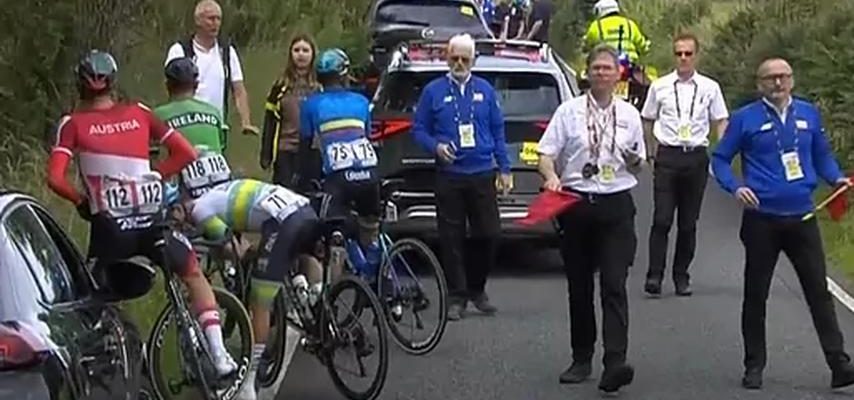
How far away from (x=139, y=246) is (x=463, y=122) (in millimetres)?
4369

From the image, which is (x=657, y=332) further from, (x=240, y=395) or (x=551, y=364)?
(x=240, y=395)

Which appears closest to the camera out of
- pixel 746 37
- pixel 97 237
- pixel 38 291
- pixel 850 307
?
pixel 38 291

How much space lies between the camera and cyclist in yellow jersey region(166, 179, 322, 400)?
30.2ft

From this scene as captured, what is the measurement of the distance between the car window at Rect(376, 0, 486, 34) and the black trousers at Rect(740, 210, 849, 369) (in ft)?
65.1

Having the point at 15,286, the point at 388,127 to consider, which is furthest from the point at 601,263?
the point at 15,286

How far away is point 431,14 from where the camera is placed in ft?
102

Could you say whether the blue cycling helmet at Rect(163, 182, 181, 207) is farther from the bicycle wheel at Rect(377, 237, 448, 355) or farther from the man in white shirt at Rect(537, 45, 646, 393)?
the man in white shirt at Rect(537, 45, 646, 393)

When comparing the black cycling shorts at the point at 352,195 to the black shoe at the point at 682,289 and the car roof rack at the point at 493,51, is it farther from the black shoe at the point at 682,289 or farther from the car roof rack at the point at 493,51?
the car roof rack at the point at 493,51

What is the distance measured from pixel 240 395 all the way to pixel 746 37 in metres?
20.1

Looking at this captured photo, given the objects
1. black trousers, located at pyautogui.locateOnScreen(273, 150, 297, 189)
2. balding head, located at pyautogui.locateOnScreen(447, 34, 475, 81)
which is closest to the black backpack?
black trousers, located at pyautogui.locateOnScreen(273, 150, 297, 189)

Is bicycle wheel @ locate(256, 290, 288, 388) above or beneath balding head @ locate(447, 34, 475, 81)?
beneath

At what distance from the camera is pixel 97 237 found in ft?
28.2

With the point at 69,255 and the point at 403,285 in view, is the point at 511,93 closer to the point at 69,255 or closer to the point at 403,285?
the point at 403,285

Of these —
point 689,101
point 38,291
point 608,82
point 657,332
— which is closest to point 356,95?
point 608,82
